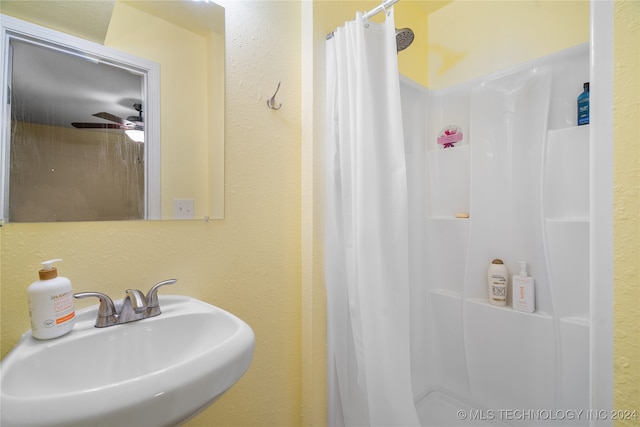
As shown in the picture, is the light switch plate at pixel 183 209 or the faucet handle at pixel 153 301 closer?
the faucet handle at pixel 153 301

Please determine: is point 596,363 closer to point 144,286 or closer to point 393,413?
point 393,413

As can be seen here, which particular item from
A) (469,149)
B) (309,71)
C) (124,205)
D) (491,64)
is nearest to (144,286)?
(124,205)

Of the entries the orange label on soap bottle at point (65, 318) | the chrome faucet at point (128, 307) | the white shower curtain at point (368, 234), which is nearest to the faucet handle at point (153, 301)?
the chrome faucet at point (128, 307)

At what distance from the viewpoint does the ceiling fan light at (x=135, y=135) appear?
762mm

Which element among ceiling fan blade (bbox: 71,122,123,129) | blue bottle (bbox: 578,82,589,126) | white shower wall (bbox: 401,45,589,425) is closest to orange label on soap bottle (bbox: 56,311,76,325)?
ceiling fan blade (bbox: 71,122,123,129)

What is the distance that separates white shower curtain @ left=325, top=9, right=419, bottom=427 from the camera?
0.96m

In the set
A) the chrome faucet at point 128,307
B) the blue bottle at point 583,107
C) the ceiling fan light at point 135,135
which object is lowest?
the chrome faucet at point 128,307

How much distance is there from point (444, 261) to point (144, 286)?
146cm

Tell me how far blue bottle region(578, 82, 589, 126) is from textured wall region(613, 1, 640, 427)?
28.0 inches

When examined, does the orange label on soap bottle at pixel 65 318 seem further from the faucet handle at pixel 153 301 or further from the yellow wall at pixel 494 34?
the yellow wall at pixel 494 34

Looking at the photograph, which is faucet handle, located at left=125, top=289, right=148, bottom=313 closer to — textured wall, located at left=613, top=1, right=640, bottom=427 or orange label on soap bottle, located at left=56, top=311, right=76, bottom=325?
orange label on soap bottle, located at left=56, top=311, right=76, bottom=325

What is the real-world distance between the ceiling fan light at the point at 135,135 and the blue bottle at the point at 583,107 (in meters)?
1.64

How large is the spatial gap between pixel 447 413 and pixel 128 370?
153 centimetres

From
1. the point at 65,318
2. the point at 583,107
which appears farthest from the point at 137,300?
the point at 583,107
